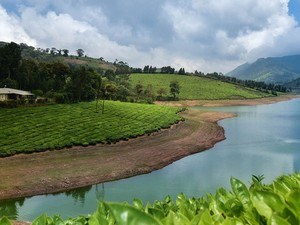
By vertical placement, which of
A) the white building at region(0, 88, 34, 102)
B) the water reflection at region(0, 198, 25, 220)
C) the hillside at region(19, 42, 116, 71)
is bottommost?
the water reflection at region(0, 198, 25, 220)

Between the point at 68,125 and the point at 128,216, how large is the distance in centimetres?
3879

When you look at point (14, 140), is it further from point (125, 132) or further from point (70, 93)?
point (70, 93)

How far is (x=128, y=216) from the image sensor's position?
1.52m

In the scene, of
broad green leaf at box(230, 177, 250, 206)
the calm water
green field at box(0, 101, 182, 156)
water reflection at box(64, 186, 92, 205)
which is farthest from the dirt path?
broad green leaf at box(230, 177, 250, 206)

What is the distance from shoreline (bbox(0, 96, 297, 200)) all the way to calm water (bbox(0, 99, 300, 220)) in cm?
72

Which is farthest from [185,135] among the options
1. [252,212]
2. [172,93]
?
[172,93]

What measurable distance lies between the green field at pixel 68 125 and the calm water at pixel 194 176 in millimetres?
7825

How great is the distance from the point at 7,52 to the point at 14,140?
34.1 meters

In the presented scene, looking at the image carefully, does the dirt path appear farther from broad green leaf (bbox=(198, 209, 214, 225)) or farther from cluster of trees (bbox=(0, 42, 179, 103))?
broad green leaf (bbox=(198, 209, 214, 225))

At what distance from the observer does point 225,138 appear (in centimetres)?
4538

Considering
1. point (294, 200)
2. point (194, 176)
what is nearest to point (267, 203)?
point (294, 200)

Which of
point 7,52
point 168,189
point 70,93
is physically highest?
point 7,52

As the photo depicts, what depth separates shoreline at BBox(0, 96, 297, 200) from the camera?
935 inches

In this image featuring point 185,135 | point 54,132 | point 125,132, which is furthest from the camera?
point 185,135
